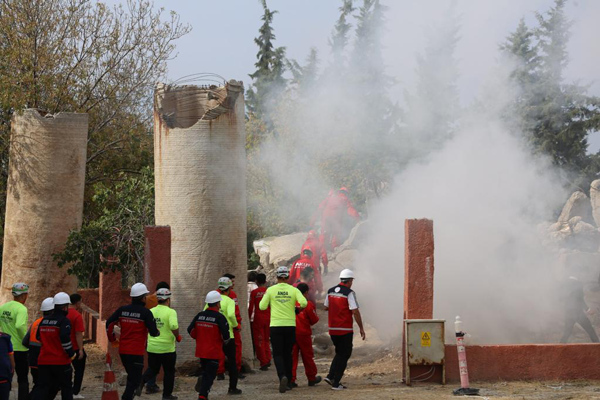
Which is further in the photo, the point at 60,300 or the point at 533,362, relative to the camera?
the point at 533,362

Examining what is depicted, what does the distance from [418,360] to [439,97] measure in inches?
556

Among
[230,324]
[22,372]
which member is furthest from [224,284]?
[22,372]

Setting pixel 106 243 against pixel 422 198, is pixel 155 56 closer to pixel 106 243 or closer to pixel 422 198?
pixel 106 243

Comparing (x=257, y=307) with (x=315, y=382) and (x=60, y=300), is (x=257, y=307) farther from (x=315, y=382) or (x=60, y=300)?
(x=60, y=300)

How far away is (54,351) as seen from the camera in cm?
870

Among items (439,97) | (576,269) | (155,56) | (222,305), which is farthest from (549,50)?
(222,305)

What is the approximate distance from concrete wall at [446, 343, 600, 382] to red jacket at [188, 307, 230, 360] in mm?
3209

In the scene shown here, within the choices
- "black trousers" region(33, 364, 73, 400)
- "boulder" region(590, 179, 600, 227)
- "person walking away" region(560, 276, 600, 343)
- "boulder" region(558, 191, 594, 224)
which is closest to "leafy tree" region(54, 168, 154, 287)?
"black trousers" region(33, 364, 73, 400)

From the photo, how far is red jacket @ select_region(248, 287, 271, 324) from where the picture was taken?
1206 cm

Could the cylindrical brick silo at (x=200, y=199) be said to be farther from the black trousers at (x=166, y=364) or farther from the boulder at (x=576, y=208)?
the boulder at (x=576, y=208)

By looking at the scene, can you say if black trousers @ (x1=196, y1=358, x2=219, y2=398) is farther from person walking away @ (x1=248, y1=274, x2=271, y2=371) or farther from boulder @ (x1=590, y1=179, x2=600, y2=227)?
boulder @ (x1=590, y1=179, x2=600, y2=227)

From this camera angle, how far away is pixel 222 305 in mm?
10234

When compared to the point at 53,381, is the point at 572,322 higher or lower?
higher

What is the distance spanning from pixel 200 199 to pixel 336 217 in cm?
1109
